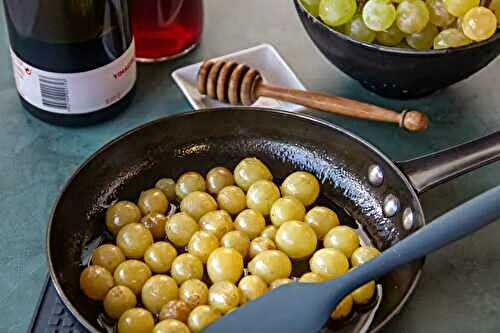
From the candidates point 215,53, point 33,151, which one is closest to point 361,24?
point 215,53

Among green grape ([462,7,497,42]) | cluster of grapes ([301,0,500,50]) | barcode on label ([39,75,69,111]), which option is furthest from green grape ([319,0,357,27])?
barcode on label ([39,75,69,111])

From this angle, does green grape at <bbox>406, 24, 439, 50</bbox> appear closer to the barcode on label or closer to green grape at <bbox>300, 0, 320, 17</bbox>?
green grape at <bbox>300, 0, 320, 17</bbox>

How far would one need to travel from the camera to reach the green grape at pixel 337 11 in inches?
29.1

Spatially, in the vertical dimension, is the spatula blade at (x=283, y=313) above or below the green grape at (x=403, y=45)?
below

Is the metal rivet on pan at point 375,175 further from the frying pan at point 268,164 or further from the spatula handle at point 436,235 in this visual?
the spatula handle at point 436,235

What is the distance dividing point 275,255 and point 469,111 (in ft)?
1.06

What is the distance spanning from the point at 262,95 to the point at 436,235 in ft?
0.98

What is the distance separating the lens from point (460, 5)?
725 mm

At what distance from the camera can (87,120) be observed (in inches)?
31.3

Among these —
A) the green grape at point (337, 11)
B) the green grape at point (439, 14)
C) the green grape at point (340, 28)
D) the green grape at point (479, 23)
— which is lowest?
the green grape at point (340, 28)

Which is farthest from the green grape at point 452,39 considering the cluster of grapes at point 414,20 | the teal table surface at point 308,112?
the teal table surface at point 308,112

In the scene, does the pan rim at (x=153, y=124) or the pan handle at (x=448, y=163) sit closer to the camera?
the pan rim at (x=153, y=124)

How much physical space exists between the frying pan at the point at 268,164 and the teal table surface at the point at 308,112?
5 centimetres

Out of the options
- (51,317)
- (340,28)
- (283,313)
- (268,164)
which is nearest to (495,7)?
(340,28)
